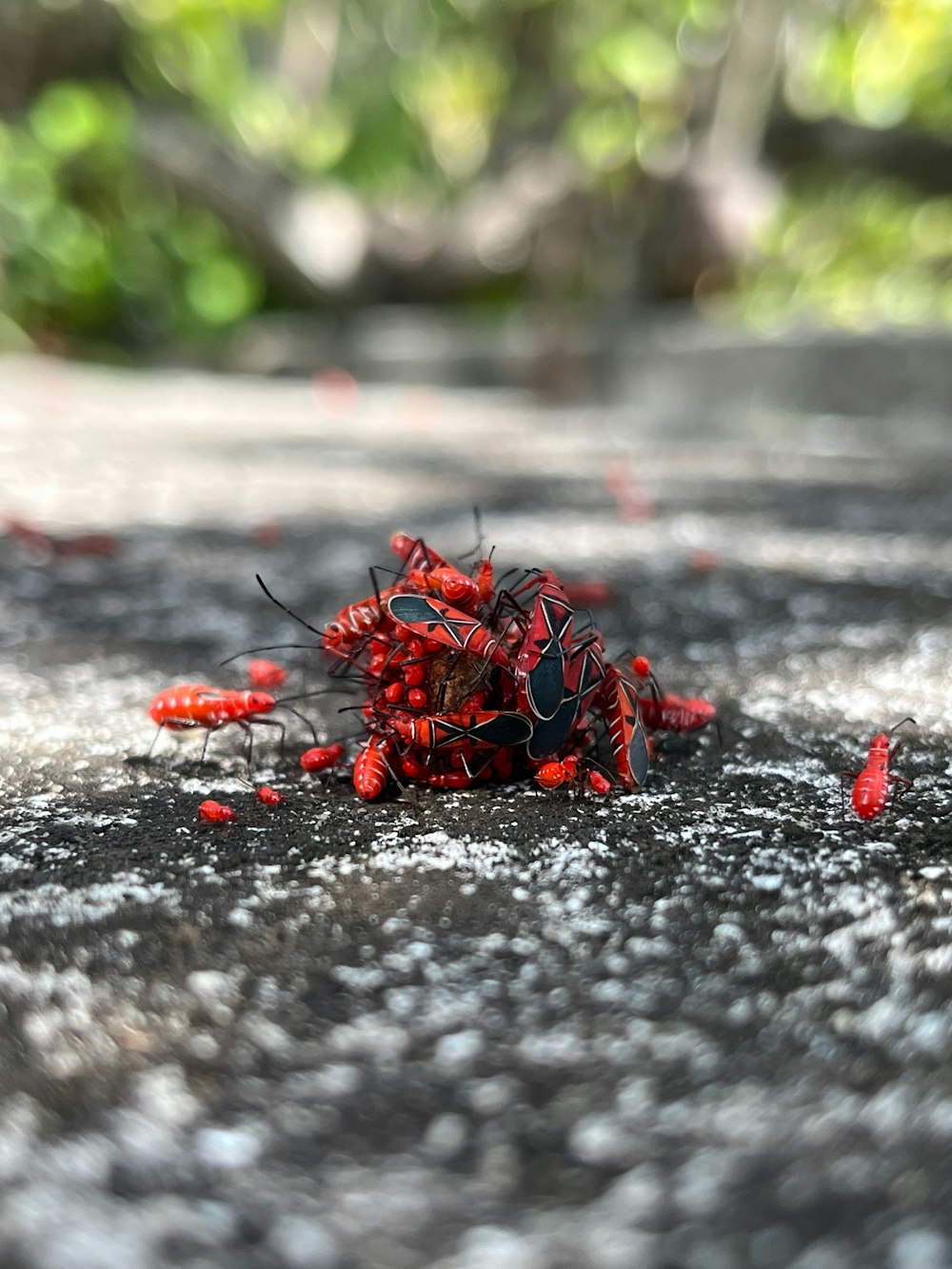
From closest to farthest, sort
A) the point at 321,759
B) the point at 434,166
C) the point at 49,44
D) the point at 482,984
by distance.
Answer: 1. the point at 482,984
2. the point at 321,759
3. the point at 49,44
4. the point at 434,166

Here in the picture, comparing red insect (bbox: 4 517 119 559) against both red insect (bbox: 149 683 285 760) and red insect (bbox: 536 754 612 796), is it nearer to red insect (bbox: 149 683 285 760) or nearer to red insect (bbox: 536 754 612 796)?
red insect (bbox: 149 683 285 760)

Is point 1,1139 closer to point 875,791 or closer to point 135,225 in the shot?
point 875,791

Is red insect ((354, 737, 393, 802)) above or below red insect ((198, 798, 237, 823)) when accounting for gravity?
above

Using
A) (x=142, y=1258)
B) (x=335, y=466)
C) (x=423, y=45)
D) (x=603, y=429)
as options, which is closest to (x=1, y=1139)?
(x=142, y=1258)

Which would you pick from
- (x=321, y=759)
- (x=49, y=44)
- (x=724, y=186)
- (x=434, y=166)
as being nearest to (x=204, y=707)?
(x=321, y=759)

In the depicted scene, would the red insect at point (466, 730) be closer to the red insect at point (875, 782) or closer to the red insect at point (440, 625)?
the red insect at point (440, 625)

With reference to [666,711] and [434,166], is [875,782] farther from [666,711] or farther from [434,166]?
[434,166]

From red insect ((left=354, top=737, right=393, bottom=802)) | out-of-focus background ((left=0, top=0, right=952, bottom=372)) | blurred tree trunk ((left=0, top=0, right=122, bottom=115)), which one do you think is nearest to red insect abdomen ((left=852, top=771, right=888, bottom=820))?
red insect ((left=354, top=737, right=393, bottom=802))
